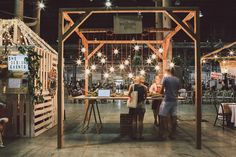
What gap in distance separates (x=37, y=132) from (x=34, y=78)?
5.41 ft

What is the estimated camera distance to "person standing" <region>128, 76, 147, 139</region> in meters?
7.83

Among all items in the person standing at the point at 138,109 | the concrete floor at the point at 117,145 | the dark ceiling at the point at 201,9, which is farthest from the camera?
the dark ceiling at the point at 201,9

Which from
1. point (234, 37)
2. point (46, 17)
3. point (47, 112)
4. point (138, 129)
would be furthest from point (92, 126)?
point (234, 37)

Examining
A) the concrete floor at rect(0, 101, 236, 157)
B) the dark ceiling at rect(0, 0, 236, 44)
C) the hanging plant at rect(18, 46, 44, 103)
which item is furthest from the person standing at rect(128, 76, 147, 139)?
the dark ceiling at rect(0, 0, 236, 44)

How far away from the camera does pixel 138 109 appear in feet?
25.8

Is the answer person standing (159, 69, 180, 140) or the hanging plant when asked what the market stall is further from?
person standing (159, 69, 180, 140)

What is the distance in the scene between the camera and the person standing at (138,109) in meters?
7.83

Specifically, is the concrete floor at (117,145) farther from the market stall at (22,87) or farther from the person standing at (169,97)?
the person standing at (169,97)

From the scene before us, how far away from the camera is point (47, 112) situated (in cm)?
962

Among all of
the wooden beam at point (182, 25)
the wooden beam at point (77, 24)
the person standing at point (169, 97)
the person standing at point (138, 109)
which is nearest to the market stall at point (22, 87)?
the wooden beam at point (77, 24)

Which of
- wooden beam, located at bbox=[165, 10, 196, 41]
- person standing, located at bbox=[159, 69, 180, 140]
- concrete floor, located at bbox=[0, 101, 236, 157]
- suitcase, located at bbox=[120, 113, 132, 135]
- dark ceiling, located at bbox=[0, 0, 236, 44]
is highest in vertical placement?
dark ceiling, located at bbox=[0, 0, 236, 44]

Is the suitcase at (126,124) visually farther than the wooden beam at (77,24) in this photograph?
Yes

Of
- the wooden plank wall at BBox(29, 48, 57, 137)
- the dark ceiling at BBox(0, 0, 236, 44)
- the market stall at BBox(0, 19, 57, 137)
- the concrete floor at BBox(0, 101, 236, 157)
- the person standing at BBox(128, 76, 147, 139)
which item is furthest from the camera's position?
the dark ceiling at BBox(0, 0, 236, 44)

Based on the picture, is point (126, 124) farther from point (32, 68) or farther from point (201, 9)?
point (201, 9)
